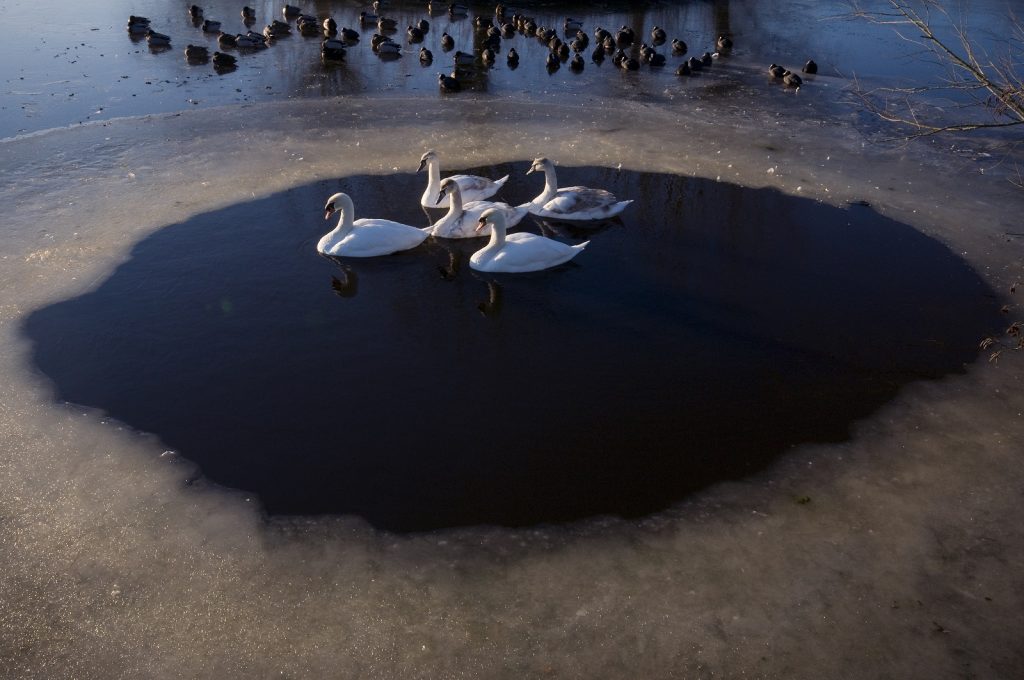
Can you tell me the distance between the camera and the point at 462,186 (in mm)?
11094

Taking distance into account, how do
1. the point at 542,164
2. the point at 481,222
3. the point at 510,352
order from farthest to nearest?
the point at 542,164, the point at 481,222, the point at 510,352

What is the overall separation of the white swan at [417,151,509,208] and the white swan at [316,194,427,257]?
120 cm

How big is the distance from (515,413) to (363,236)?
142 inches

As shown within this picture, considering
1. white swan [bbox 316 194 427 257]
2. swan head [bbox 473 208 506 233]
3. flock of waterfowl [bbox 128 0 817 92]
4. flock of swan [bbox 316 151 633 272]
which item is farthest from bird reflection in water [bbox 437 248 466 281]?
flock of waterfowl [bbox 128 0 817 92]

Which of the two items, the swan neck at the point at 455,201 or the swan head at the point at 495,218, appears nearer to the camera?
the swan head at the point at 495,218

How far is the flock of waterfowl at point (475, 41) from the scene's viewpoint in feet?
57.8

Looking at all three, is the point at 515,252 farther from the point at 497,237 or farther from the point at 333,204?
the point at 333,204

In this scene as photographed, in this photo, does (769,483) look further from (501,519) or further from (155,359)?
(155,359)

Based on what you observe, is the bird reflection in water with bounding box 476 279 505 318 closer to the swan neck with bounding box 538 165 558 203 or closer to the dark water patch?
the dark water patch

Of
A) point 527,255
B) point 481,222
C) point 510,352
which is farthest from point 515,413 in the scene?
point 481,222

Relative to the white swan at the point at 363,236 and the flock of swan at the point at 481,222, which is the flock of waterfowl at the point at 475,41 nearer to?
the flock of swan at the point at 481,222

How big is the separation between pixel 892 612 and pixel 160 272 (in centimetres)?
820

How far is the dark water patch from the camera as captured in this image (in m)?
6.82

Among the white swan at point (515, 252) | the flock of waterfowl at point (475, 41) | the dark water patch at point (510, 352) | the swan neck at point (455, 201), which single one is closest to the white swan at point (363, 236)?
the dark water patch at point (510, 352)
